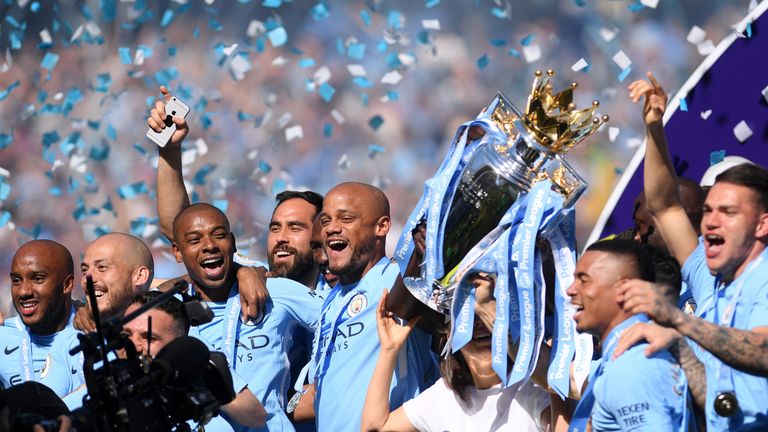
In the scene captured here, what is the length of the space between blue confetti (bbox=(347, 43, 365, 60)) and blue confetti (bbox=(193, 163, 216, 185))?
116cm

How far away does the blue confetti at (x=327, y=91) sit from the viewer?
7.71 m

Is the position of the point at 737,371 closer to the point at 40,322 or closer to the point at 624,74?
the point at 624,74

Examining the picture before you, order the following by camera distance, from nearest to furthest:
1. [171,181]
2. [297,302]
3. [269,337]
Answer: [269,337] → [297,302] → [171,181]

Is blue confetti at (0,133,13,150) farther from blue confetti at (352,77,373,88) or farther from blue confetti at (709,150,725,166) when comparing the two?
blue confetti at (709,150,725,166)

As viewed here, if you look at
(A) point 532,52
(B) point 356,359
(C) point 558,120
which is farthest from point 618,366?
(A) point 532,52

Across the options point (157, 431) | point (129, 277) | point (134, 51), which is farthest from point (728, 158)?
point (134, 51)

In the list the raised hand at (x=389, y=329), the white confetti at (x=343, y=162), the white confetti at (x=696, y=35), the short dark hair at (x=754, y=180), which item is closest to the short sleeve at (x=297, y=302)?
the raised hand at (x=389, y=329)

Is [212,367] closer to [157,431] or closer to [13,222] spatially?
[157,431]

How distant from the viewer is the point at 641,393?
351 cm

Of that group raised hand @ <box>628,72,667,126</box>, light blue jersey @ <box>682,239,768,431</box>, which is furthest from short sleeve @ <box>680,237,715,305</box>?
raised hand @ <box>628,72,667,126</box>

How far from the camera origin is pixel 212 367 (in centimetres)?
392

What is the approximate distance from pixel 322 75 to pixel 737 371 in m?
4.53

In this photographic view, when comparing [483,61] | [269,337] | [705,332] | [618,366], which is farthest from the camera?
[483,61]

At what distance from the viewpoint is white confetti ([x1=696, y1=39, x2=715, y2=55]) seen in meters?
6.16
